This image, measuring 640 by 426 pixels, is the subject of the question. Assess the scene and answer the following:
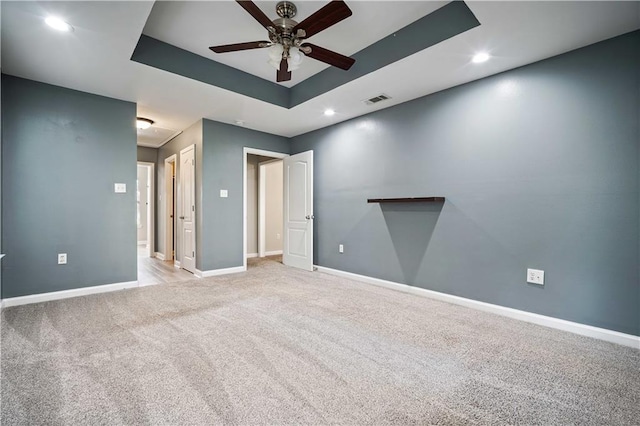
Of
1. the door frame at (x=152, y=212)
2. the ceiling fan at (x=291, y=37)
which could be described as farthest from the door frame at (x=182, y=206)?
the ceiling fan at (x=291, y=37)

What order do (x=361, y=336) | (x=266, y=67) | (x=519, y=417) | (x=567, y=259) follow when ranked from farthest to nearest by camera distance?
(x=266, y=67), (x=567, y=259), (x=361, y=336), (x=519, y=417)

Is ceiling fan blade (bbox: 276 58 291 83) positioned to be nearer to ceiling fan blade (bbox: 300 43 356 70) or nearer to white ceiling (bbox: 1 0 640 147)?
ceiling fan blade (bbox: 300 43 356 70)

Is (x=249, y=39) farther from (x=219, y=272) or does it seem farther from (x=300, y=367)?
(x=219, y=272)

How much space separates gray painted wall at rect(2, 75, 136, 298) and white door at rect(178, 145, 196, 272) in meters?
0.97

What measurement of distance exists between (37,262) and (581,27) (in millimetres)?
5565

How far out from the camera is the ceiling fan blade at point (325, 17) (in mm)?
1781

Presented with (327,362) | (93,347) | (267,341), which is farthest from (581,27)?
(93,347)

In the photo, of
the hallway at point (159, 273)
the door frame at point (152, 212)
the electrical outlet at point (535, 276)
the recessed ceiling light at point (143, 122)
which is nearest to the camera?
the electrical outlet at point (535, 276)

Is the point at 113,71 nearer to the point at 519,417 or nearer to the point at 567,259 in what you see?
the point at 519,417

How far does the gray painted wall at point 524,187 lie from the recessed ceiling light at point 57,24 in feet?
10.8

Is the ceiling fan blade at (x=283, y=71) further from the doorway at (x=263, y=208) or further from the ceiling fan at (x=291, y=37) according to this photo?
the doorway at (x=263, y=208)

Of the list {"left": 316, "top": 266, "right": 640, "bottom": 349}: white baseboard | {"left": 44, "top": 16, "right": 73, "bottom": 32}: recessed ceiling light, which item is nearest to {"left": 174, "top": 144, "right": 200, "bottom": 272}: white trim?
{"left": 44, "top": 16, "right": 73, "bottom": 32}: recessed ceiling light

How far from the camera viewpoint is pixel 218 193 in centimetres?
452

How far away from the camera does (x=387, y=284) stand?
12.5 ft
